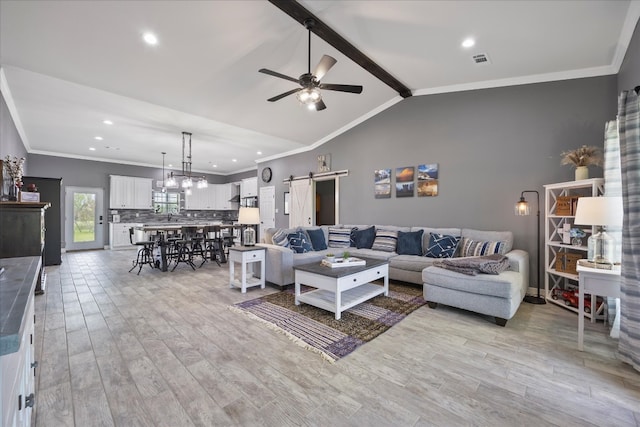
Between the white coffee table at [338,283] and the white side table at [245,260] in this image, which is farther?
the white side table at [245,260]

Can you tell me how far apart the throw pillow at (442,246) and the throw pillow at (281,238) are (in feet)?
7.55

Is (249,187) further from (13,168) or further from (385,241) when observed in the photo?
(385,241)

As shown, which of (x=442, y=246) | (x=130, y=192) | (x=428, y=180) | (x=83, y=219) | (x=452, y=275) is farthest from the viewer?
(x=130, y=192)

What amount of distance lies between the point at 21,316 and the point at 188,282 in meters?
3.99

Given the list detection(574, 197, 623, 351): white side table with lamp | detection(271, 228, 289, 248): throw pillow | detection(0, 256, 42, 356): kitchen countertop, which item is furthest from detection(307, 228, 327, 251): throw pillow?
detection(0, 256, 42, 356): kitchen countertop

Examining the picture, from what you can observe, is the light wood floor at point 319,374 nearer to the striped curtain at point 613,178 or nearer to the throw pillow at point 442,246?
the striped curtain at point 613,178

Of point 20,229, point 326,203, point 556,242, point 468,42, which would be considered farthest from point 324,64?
point 326,203

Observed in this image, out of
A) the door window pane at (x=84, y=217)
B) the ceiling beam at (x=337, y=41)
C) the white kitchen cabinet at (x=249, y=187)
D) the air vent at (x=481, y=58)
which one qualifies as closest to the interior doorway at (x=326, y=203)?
the white kitchen cabinet at (x=249, y=187)

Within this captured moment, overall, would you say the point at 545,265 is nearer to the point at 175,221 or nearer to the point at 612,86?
the point at 612,86

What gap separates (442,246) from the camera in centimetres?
438

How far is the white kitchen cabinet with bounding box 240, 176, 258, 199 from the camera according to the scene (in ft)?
32.9

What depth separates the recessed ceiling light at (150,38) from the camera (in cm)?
304

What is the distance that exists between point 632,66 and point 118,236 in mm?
11429

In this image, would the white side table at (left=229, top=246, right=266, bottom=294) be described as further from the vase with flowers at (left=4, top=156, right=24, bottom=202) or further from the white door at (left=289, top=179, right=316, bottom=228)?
the vase with flowers at (left=4, top=156, right=24, bottom=202)
